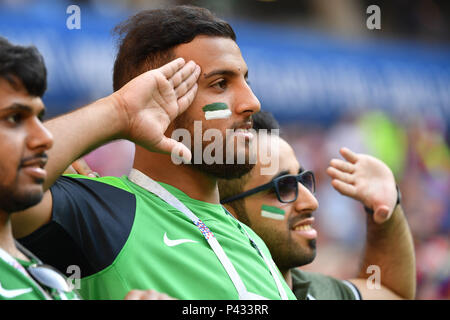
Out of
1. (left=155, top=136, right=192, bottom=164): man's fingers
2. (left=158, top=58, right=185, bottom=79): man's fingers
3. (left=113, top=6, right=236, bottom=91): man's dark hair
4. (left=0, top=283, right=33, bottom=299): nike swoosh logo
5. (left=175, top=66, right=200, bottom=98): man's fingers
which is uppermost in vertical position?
(left=113, top=6, right=236, bottom=91): man's dark hair

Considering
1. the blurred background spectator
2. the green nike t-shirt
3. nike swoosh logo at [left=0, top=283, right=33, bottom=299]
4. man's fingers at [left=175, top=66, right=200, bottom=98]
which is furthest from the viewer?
the blurred background spectator

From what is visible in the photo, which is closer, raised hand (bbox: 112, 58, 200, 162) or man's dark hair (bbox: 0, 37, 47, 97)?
man's dark hair (bbox: 0, 37, 47, 97)

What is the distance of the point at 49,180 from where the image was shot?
163cm

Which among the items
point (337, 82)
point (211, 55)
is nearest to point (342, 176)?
point (211, 55)

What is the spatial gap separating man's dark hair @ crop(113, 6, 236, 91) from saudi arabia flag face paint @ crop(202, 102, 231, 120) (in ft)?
0.73

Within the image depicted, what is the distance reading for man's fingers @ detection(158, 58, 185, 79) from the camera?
193 centimetres

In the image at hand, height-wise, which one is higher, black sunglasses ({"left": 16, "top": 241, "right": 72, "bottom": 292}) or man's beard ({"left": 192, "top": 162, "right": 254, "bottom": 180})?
man's beard ({"left": 192, "top": 162, "right": 254, "bottom": 180})

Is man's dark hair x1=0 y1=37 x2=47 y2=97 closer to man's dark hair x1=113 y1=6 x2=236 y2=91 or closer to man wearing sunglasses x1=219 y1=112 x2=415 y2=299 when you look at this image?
man's dark hair x1=113 y1=6 x2=236 y2=91

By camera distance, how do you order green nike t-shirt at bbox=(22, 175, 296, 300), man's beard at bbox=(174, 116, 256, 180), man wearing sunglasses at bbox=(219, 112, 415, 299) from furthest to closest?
1. man wearing sunglasses at bbox=(219, 112, 415, 299)
2. man's beard at bbox=(174, 116, 256, 180)
3. green nike t-shirt at bbox=(22, 175, 296, 300)

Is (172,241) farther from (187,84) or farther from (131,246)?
(187,84)

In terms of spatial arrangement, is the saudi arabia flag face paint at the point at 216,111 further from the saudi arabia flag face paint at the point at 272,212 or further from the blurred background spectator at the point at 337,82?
the blurred background spectator at the point at 337,82

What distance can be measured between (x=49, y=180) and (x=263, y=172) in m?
1.24

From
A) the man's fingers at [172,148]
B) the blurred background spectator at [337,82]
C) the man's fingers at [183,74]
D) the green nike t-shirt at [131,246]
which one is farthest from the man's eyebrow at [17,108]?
the blurred background spectator at [337,82]

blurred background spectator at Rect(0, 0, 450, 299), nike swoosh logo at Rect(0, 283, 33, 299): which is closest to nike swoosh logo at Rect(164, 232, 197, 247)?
nike swoosh logo at Rect(0, 283, 33, 299)
